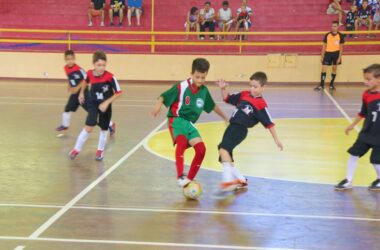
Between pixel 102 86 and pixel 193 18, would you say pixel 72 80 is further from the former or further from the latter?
pixel 193 18

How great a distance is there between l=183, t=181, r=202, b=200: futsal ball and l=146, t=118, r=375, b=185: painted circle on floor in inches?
59.0

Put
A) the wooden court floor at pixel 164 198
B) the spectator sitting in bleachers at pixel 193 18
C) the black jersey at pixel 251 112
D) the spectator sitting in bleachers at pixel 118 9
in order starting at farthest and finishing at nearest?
1. the spectator sitting in bleachers at pixel 118 9
2. the spectator sitting in bleachers at pixel 193 18
3. the black jersey at pixel 251 112
4. the wooden court floor at pixel 164 198

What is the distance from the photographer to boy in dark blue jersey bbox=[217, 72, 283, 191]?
665 cm

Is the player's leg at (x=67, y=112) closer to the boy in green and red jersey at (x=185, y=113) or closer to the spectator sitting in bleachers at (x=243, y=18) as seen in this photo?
the boy in green and red jersey at (x=185, y=113)

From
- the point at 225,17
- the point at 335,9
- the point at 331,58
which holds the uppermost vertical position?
the point at 335,9

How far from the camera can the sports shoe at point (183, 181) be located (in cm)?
647

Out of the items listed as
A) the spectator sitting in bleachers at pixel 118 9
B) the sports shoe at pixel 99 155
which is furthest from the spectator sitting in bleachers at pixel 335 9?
the sports shoe at pixel 99 155

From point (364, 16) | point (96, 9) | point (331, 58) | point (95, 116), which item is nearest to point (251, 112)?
point (95, 116)

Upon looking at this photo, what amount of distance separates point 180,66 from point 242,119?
49.1 feet

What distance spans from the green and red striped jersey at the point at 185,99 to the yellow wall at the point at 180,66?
14.7 meters

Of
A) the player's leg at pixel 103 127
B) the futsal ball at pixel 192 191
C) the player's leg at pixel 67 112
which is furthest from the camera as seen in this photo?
the player's leg at pixel 67 112

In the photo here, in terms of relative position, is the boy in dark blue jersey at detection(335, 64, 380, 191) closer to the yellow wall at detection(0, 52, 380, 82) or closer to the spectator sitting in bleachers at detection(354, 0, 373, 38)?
the yellow wall at detection(0, 52, 380, 82)

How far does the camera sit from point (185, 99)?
263 inches

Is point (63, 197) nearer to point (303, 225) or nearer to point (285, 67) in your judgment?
point (303, 225)
